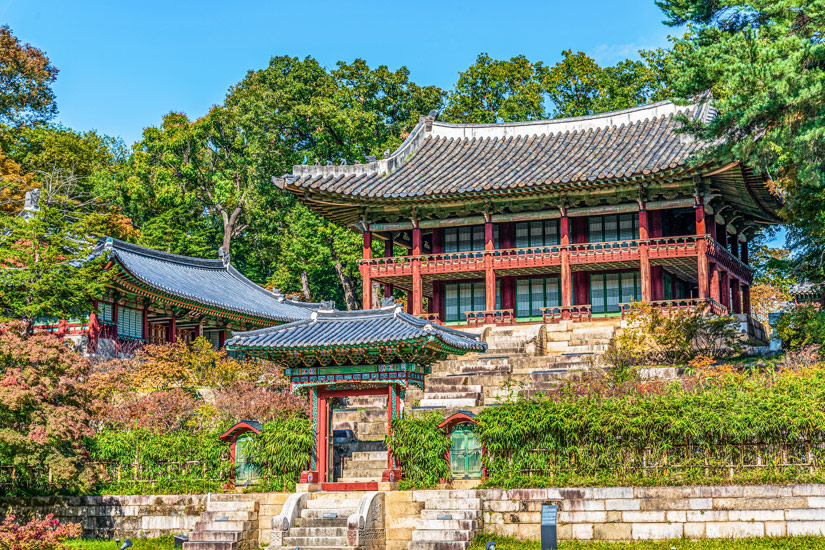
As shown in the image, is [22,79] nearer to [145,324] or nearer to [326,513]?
[145,324]

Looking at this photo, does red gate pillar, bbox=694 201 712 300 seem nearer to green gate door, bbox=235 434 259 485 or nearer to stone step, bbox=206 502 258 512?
green gate door, bbox=235 434 259 485

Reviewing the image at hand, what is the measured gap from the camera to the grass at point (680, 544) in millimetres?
17062

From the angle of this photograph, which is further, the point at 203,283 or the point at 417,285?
the point at 203,283

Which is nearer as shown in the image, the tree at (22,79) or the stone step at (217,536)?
the stone step at (217,536)

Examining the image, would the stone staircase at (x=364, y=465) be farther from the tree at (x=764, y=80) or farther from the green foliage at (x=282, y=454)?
the tree at (x=764, y=80)

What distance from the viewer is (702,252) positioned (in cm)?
3309

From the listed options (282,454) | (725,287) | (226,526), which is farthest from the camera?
(725,287)

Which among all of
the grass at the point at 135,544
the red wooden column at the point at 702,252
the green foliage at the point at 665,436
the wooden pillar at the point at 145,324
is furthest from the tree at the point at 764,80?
the wooden pillar at the point at 145,324

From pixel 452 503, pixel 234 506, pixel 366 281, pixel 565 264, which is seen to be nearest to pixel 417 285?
pixel 366 281

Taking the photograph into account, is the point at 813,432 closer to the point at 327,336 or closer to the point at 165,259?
the point at 327,336

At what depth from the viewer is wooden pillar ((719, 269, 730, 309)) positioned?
36156 mm

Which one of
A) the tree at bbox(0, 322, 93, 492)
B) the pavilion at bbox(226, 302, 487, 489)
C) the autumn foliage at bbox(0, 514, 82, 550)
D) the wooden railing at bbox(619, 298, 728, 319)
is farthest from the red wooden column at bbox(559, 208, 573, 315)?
the autumn foliage at bbox(0, 514, 82, 550)

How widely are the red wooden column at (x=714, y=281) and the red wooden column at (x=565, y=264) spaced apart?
4.58m

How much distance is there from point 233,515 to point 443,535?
4353 millimetres
